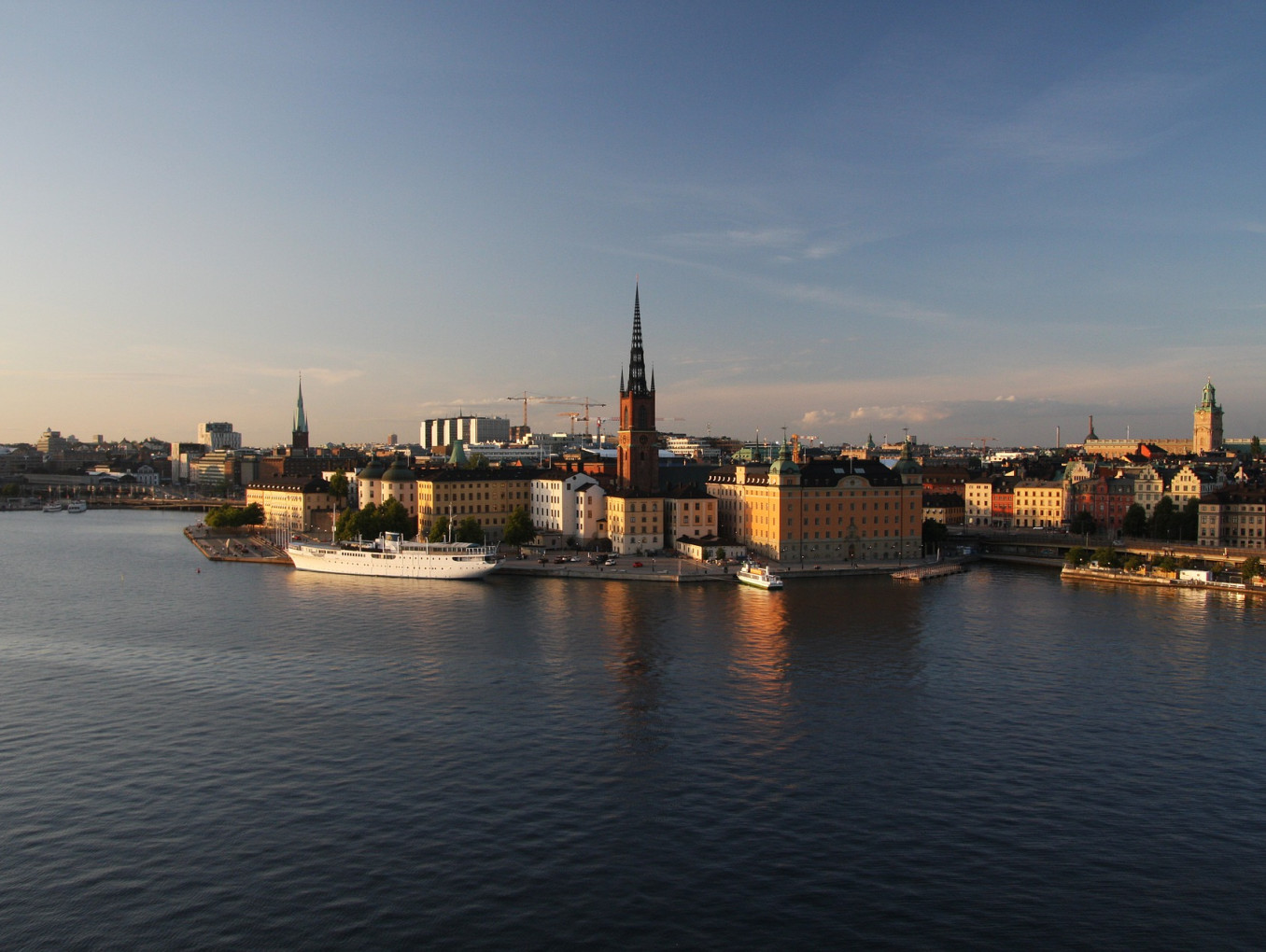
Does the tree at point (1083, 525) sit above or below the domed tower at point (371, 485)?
below

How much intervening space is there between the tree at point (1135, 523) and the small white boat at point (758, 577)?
32385 mm

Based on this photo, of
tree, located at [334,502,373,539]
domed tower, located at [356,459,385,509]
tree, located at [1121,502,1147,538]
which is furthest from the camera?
domed tower, located at [356,459,385,509]

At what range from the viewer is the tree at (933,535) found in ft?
226

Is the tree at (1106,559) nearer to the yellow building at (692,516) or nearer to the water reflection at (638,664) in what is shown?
the yellow building at (692,516)

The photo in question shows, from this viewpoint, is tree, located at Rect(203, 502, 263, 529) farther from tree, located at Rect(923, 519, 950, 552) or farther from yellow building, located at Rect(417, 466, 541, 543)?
tree, located at Rect(923, 519, 950, 552)

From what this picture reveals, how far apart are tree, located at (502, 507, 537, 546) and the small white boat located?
639 inches

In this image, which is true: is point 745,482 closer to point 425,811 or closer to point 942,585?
point 942,585

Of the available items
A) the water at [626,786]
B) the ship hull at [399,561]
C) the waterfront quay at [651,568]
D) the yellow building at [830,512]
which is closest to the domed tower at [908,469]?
the yellow building at [830,512]

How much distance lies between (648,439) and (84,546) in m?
42.2

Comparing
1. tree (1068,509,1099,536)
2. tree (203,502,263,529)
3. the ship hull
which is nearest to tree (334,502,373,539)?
the ship hull

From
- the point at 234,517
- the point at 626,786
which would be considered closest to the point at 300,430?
the point at 234,517

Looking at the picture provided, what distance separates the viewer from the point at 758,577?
52.5 metres

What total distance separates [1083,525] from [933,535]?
13.0 metres

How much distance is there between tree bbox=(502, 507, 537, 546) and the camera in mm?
65312
